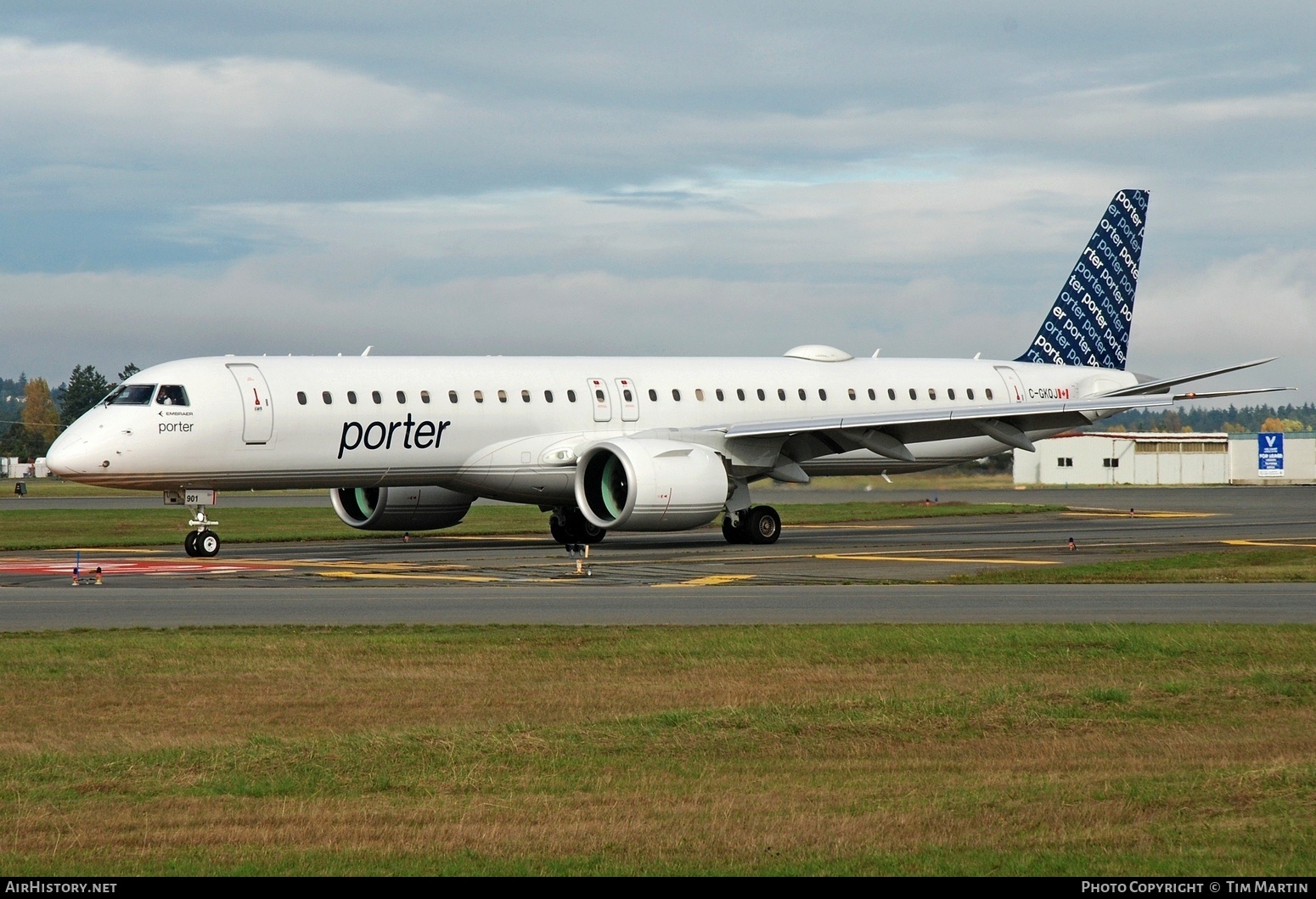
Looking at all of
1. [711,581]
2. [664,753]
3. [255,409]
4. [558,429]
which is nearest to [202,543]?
[255,409]

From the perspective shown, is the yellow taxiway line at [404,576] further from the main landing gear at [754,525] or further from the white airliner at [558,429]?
the main landing gear at [754,525]

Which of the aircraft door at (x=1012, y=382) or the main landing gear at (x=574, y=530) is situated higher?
the aircraft door at (x=1012, y=382)

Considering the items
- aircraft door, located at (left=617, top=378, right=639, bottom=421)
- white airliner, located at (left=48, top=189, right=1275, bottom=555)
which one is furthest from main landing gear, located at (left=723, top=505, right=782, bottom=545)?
aircraft door, located at (left=617, top=378, right=639, bottom=421)

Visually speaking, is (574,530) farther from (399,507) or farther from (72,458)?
(72,458)

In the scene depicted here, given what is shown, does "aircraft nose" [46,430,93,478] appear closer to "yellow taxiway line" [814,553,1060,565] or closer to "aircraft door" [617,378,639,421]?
"aircraft door" [617,378,639,421]

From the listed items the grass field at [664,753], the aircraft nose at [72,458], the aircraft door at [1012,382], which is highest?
the aircraft door at [1012,382]

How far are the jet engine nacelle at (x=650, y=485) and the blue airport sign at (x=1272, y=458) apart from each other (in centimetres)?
6317

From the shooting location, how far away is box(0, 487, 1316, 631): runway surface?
63.8 ft

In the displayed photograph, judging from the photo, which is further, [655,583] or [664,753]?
[655,583]

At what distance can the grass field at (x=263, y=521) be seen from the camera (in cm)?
3959

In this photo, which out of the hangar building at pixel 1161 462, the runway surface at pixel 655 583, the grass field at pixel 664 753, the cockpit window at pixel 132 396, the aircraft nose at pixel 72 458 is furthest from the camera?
the hangar building at pixel 1161 462

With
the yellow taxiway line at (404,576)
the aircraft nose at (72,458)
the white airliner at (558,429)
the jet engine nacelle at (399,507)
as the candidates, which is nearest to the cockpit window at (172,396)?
the white airliner at (558,429)

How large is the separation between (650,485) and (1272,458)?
6623cm

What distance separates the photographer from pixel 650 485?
106 ft
